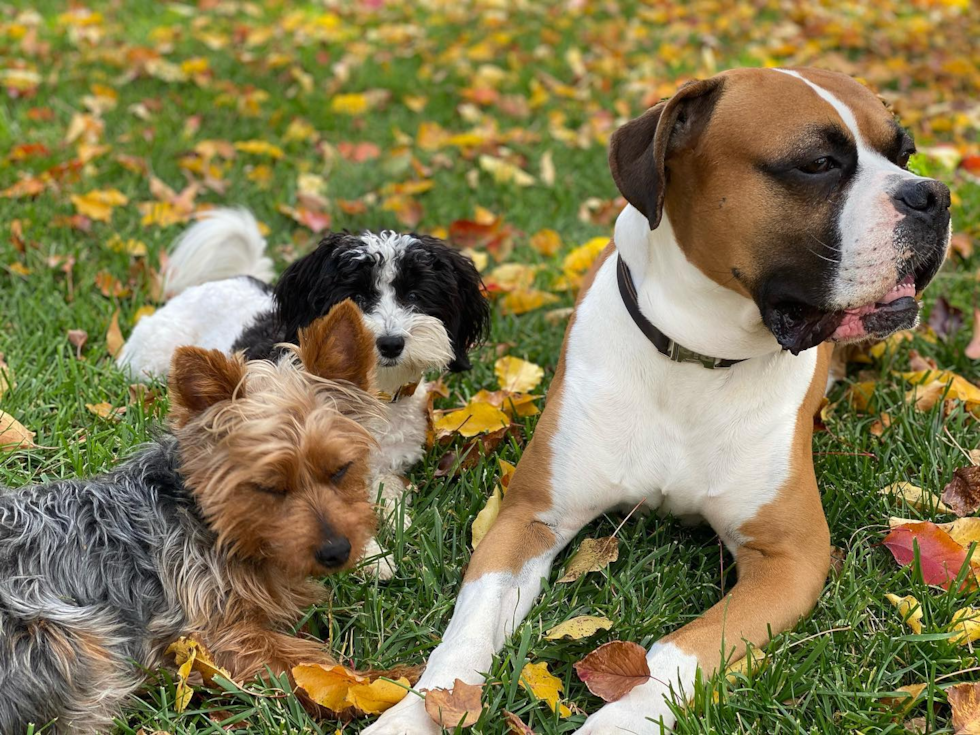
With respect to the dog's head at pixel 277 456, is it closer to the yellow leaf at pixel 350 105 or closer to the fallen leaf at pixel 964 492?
the fallen leaf at pixel 964 492

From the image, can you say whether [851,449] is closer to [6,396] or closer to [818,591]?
[818,591]

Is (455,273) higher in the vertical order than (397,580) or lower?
higher

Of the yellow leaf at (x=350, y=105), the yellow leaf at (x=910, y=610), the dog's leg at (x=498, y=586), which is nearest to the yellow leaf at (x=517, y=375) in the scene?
the dog's leg at (x=498, y=586)

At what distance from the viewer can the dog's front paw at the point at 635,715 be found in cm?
241

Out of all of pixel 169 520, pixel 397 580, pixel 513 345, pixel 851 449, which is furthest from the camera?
pixel 513 345

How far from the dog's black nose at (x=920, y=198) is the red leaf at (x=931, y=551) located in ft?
3.17

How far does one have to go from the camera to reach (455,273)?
150 inches

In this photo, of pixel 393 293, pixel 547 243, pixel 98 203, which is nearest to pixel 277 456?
pixel 393 293

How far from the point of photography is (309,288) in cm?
366

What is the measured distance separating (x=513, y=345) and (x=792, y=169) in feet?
6.38

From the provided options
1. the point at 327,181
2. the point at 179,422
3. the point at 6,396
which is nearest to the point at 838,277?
the point at 179,422

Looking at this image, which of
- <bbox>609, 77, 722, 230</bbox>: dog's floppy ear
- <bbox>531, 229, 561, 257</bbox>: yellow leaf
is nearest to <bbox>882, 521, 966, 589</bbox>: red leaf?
<bbox>609, 77, 722, 230</bbox>: dog's floppy ear

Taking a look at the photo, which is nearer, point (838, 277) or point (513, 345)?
point (838, 277)

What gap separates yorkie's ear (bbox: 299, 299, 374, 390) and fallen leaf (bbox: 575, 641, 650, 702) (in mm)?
1029
